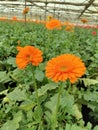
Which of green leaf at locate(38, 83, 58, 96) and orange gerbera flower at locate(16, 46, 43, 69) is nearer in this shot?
orange gerbera flower at locate(16, 46, 43, 69)

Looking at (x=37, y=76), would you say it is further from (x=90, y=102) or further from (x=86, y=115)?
(x=86, y=115)

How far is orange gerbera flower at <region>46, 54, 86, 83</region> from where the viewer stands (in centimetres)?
119

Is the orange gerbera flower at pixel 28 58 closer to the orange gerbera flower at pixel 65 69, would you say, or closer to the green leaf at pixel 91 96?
the orange gerbera flower at pixel 65 69

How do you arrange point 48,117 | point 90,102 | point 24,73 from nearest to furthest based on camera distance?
point 48,117 < point 90,102 < point 24,73

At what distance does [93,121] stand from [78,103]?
36cm

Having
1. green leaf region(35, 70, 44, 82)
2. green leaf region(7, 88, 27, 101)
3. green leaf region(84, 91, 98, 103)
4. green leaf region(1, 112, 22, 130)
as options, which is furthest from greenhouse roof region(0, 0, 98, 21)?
green leaf region(1, 112, 22, 130)

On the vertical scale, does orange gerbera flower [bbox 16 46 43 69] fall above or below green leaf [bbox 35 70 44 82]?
above

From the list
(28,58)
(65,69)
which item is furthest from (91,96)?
(65,69)

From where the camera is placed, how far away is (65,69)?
1222mm

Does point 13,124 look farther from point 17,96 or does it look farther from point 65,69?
point 65,69

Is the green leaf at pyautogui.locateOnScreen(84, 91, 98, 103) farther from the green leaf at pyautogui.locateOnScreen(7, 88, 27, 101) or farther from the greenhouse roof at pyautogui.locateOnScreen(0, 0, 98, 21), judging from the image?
the greenhouse roof at pyautogui.locateOnScreen(0, 0, 98, 21)

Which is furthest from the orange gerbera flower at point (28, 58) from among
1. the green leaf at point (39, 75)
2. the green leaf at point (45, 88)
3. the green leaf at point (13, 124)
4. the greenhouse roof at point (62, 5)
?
the greenhouse roof at point (62, 5)

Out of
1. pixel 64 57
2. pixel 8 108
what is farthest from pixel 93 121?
pixel 64 57

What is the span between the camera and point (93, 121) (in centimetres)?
267
